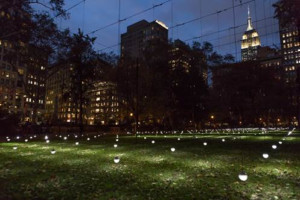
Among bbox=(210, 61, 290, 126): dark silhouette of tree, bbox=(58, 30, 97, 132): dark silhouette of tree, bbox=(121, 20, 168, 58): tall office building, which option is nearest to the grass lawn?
bbox=(58, 30, 97, 132): dark silhouette of tree

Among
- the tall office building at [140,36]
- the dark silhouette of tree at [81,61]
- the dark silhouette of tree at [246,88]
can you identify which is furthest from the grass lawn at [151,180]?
the tall office building at [140,36]

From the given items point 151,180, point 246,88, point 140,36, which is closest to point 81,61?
point 151,180

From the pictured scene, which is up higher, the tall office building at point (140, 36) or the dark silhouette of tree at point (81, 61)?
the tall office building at point (140, 36)

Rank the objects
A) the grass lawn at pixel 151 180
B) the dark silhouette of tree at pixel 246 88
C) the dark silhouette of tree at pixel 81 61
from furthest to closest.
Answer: the dark silhouette of tree at pixel 246 88
the dark silhouette of tree at pixel 81 61
the grass lawn at pixel 151 180

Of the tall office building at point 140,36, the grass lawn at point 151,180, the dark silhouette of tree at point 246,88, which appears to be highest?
the tall office building at point 140,36

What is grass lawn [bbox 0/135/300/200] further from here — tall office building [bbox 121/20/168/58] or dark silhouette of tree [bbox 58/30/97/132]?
tall office building [bbox 121/20/168/58]

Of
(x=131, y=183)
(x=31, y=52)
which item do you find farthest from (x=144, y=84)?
(x=131, y=183)

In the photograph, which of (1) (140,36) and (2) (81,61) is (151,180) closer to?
(2) (81,61)

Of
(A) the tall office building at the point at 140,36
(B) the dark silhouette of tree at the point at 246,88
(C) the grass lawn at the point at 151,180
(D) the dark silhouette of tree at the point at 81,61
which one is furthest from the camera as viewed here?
(A) the tall office building at the point at 140,36

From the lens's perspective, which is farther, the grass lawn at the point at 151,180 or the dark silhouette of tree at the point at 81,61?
the dark silhouette of tree at the point at 81,61

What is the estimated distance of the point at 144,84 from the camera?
3519cm

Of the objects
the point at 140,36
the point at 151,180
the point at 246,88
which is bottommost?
the point at 151,180

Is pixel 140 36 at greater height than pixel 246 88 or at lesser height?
greater

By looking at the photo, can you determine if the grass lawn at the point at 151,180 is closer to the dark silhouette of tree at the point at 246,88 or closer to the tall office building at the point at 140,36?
the dark silhouette of tree at the point at 246,88
